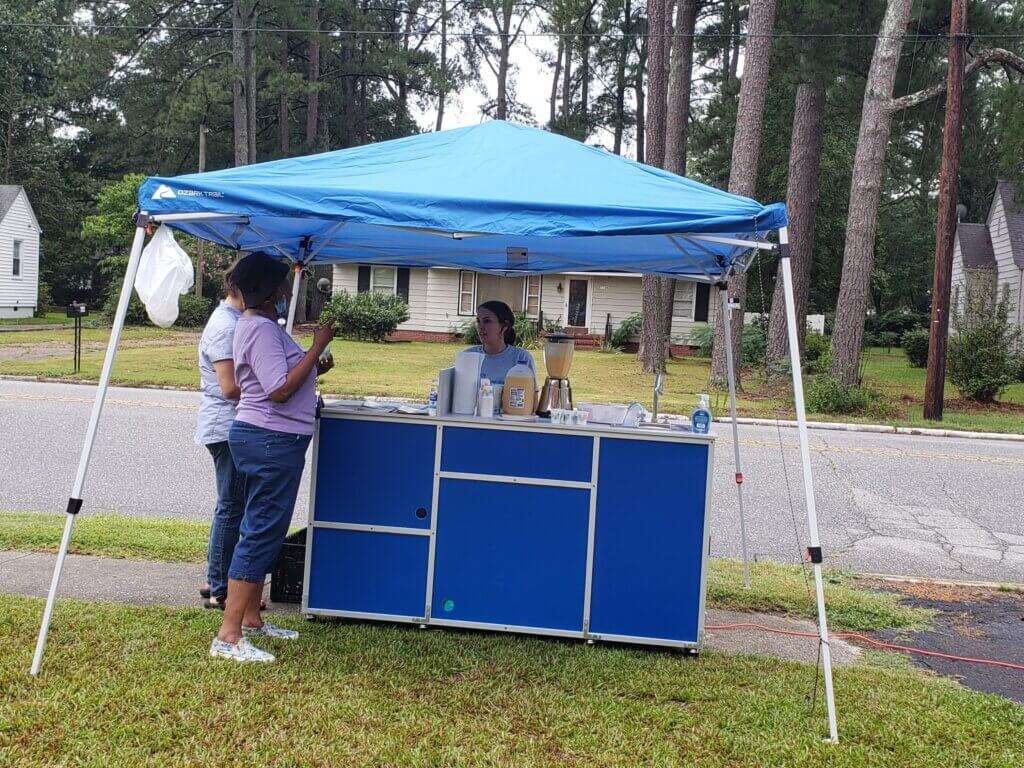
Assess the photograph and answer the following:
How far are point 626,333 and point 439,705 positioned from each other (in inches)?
1146

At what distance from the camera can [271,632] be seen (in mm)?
5148

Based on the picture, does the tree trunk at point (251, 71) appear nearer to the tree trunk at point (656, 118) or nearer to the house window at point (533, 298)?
the house window at point (533, 298)

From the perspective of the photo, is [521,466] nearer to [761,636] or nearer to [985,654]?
[761,636]

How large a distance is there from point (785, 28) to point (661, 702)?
20536 mm

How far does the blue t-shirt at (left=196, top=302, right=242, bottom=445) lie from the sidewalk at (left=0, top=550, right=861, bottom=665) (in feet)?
3.85

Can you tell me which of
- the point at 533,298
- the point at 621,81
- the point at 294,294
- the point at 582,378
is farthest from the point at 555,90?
the point at 294,294

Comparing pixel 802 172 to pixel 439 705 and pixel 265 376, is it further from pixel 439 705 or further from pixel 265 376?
pixel 439 705

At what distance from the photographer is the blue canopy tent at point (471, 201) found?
15.2ft

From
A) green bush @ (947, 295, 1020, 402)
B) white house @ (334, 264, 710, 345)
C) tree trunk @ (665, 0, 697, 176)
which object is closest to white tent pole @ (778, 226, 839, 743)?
green bush @ (947, 295, 1020, 402)

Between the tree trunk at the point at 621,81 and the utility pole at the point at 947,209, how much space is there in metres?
25.8

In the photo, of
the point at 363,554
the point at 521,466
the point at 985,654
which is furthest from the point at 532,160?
the point at 985,654

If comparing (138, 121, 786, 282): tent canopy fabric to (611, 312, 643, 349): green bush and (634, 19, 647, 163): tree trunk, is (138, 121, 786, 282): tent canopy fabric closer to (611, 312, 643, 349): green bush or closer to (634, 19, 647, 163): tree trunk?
(611, 312, 643, 349): green bush

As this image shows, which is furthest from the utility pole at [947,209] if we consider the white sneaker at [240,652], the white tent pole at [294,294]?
the white sneaker at [240,652]

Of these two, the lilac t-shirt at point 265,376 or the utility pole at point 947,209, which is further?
the utility pole at point 947,209
